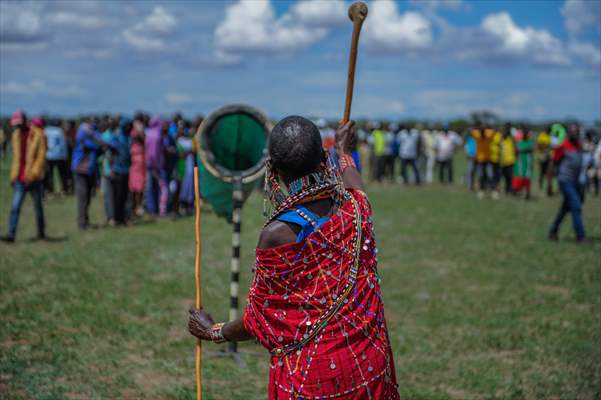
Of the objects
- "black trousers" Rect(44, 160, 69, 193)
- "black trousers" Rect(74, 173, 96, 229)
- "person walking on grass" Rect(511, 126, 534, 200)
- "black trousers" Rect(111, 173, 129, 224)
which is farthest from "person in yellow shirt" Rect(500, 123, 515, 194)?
"black trousers" Rect(44, 160, 69, 193)

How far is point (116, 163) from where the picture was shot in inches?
471

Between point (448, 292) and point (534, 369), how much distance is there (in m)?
2.61

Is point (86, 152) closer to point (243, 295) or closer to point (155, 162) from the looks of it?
point (155, 162)

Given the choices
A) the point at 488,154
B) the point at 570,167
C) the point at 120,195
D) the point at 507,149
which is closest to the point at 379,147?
the point at 488,154

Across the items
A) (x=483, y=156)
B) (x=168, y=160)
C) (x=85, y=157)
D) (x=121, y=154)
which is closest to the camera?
(x=85, y=157)

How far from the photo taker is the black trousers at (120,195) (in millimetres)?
12055

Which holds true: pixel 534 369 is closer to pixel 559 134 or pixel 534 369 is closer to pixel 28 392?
pixel 28 392

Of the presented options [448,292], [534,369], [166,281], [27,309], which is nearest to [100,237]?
[166,281]

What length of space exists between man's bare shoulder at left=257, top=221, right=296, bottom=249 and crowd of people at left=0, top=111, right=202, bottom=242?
310 inches

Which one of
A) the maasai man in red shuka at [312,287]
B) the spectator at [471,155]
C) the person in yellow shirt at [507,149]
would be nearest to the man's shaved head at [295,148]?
the maasai man in red shuka at [312,287]

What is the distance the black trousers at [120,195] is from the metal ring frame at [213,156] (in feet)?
22.3

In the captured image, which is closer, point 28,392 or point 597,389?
point 28,392

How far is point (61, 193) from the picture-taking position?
17469 mm

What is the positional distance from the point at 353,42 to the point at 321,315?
162 centimetres
